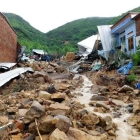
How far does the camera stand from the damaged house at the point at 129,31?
10.1 meters

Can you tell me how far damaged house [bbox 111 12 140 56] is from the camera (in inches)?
396

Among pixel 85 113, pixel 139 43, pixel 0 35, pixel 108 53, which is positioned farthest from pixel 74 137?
pixel 108 53

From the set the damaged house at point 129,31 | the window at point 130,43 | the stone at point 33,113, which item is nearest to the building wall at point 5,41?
the stone at point 33,113

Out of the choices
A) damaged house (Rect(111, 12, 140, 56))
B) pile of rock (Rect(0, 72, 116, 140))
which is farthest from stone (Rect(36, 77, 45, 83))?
damaged house (Rect(111, 12, 140, 56))

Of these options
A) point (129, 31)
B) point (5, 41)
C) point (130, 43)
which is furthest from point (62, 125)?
Answer: point (129, 31)

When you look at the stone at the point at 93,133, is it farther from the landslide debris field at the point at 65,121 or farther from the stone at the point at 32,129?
the stone at the point at 32,129

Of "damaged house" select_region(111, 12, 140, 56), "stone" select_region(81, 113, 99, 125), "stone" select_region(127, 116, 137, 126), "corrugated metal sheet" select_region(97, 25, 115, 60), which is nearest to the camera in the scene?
"stone" select_region(81, 113, 99, 125)

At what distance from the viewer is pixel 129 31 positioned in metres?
11.3

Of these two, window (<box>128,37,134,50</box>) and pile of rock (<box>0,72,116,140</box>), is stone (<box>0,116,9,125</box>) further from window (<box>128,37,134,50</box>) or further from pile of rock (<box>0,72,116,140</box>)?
window (<box>128,37,134,50</box>)

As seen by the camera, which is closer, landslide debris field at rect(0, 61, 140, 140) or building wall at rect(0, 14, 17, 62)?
landslide debris field at rect(0, 61, 140, 140)

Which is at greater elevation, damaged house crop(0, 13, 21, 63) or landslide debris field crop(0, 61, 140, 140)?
damaged house crop(0, 13, 21, 63)

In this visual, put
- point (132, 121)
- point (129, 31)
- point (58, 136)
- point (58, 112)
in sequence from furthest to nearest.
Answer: point (129, 31) → point (132, 121) → point (58, 112) → point (58, 136)

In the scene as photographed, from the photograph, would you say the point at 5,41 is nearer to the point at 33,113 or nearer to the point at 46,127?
the point at 33,113

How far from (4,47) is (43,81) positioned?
5116 millimetres
